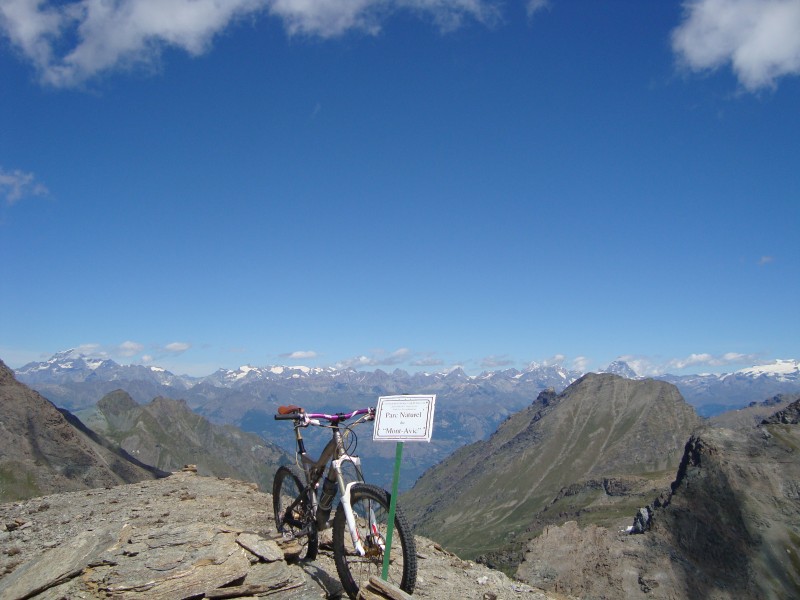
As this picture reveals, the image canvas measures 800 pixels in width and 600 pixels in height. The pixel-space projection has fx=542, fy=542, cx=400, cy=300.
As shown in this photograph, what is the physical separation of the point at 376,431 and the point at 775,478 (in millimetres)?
149370

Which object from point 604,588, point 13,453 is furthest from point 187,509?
point 13,453

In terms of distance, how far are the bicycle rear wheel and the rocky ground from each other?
0.43m

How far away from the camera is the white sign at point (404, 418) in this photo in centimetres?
1027

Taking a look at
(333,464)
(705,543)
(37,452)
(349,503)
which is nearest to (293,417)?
(333,464)

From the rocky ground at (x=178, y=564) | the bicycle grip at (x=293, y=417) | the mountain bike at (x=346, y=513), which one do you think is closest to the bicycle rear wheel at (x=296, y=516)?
the mountain bike at (x=346, y=513)

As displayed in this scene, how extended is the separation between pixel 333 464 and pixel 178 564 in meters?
3.37

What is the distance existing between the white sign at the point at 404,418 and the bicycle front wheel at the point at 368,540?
105 cm

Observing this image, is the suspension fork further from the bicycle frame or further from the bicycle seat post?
the bicycle seat post

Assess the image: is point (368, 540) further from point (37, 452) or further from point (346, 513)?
point (37, 452)

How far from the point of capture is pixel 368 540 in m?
10.5

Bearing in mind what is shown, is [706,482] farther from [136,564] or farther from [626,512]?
[136,564]

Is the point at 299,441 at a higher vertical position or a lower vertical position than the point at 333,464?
higher

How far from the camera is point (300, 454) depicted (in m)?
12.9

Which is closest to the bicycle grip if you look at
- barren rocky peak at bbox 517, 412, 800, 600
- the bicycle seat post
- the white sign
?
the bicycle seat post
